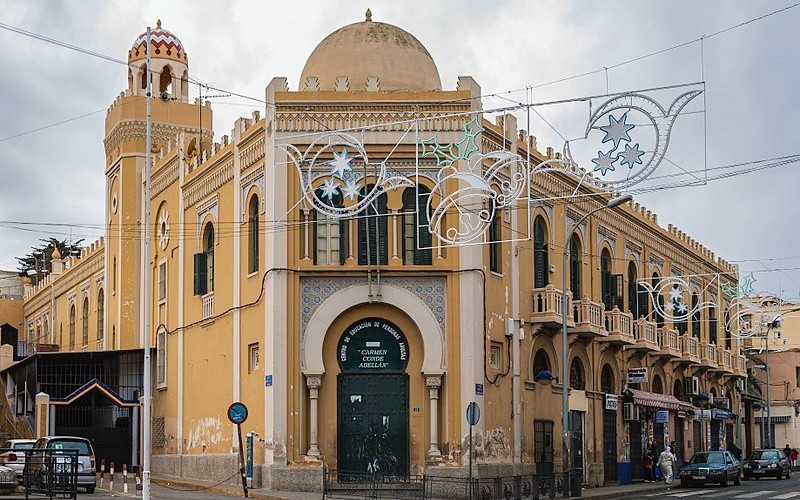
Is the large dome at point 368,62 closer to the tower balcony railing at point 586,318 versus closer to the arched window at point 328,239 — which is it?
the arched window at point 328,239

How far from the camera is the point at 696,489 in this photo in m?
40.9

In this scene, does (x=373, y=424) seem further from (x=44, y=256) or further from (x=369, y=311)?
(x=44, y=256)

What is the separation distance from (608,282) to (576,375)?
15.1 ft

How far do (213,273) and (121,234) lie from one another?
34.6 ft

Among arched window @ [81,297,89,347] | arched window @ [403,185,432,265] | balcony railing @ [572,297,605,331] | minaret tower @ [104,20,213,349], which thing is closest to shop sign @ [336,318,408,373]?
arched window @ [403,185,432,265]

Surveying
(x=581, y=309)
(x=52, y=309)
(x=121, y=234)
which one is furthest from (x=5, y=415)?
(x=581, y=309)

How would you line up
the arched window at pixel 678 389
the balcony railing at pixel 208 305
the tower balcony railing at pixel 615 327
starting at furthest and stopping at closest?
the arched window at pixel 678 389
the tower balcony railing at pixel 615 327
the balcony railing at pixel 208 305

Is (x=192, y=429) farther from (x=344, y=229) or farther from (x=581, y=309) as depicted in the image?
(x=581, y=309)

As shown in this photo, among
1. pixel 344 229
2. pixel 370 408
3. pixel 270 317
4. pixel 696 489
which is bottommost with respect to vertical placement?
pixel 696 489

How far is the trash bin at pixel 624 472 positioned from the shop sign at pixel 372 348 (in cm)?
1328

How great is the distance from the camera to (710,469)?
4203 cm

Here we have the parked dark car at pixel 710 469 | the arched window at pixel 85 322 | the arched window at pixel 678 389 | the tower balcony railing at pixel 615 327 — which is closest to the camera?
the tower balcony railing at pixel 615 327

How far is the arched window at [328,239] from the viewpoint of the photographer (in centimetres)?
3347

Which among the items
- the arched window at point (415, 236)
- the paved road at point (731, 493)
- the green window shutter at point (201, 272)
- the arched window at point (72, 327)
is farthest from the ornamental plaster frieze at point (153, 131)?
the paved road at point (731, 493)
